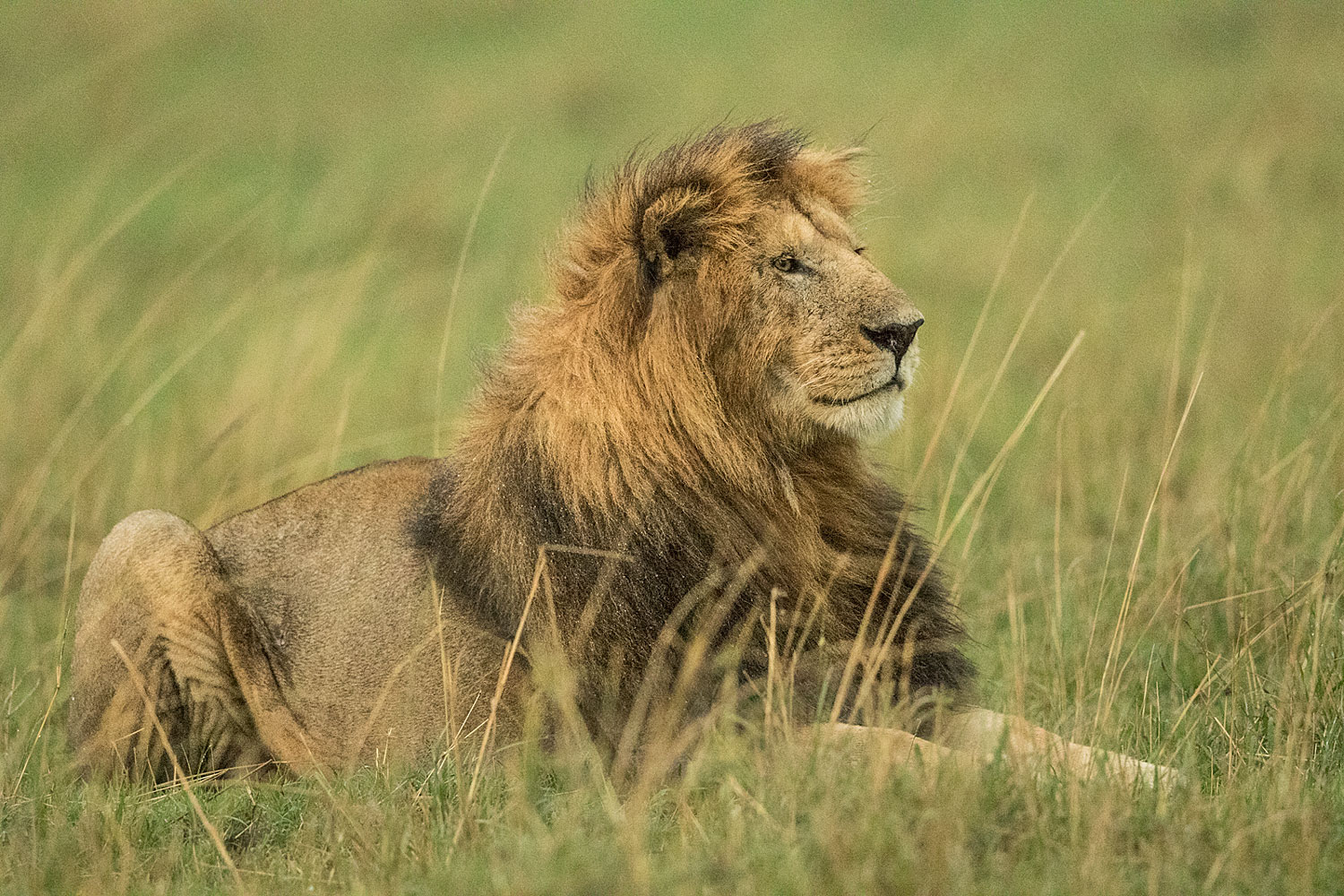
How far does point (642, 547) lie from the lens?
408 centimetres

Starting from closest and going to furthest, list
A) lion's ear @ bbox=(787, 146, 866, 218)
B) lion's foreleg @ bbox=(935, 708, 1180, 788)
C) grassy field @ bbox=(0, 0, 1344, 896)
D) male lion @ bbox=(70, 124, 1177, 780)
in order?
grassy field @ bbox=(0, 0, 1344, 896)
lion's foreleg @ bbox=(935, 708, 1180, 788)
male lion @ bbox=(70, 124, 1177, 780)
lion's ear @ bbox=(787, 146, 866, 218)

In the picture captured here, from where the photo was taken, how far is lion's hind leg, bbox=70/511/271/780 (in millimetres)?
4543

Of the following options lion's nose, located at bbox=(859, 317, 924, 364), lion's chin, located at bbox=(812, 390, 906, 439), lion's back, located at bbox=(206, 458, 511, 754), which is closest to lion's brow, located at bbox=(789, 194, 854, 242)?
lion's nose, located at bbox=(859, 317, 924, 364)

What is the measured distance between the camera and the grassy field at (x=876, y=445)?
343 centimetres

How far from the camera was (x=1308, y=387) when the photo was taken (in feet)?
26.8

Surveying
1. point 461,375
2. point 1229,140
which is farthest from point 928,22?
point 461,375

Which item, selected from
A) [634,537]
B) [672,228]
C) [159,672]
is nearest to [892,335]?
[672,228]

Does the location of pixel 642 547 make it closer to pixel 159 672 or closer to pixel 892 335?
pixel 892 335

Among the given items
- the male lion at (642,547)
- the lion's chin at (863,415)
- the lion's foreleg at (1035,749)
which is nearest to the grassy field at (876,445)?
the lion's foreleg at (1035,749)

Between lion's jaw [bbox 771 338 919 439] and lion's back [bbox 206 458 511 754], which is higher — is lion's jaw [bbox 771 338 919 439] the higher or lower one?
the higher one

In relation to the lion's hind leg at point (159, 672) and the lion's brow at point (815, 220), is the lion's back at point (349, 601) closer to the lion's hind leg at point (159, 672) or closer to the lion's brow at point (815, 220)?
the lion's hind leg at point (159, 672)

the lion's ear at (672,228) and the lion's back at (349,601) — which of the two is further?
the lion's back at (349,601)

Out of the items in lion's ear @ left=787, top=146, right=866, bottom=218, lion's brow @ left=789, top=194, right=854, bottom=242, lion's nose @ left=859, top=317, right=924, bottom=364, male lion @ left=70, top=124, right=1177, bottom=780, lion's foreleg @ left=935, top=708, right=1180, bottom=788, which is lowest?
lion's foreleg @ left=935, top=708, right=1180, bottom=788

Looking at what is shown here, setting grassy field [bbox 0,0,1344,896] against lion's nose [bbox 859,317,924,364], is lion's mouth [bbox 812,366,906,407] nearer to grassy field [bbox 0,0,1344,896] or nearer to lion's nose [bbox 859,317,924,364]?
lion's nose [bbox 859,317,924,364]
